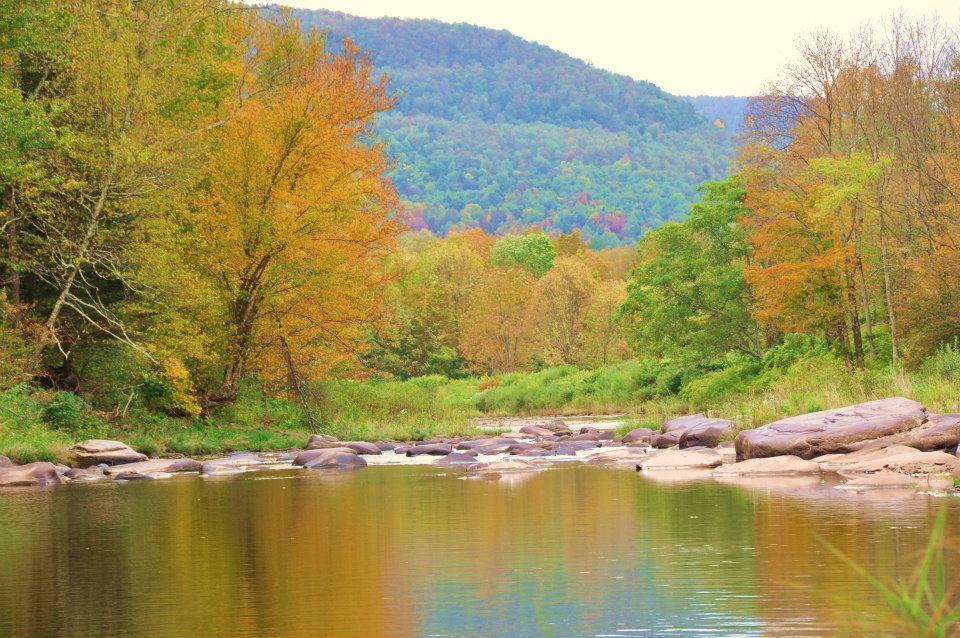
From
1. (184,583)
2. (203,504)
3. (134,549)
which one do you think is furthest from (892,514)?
(203,504)

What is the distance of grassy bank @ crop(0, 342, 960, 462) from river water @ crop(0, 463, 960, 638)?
23.3 ft

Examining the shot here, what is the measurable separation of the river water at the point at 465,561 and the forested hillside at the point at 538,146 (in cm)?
11248

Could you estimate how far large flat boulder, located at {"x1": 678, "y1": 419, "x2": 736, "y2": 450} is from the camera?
79.8 ft

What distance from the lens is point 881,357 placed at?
34.2 m

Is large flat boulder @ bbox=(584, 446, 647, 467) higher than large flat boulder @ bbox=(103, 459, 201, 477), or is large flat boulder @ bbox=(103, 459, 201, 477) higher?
large flat boulder @ bbox=(103, 459, 201, 477)

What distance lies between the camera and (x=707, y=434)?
24.6 m

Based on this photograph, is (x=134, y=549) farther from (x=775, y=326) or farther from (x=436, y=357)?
(x=436, y=357)

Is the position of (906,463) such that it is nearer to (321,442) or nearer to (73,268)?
(321,442)

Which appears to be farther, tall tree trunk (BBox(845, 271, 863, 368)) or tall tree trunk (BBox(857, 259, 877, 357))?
tall tree trunk (BBox(845, 271, 863, 368))

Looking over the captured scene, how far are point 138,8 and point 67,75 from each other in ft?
14.6

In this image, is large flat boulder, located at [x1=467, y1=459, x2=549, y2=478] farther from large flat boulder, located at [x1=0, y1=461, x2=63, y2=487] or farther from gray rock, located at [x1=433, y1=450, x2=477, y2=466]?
large flat boulder, located at [x1=0, y1=461, x2=63, y2=487]

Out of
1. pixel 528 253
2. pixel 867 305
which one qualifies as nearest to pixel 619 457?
pixel 867 305

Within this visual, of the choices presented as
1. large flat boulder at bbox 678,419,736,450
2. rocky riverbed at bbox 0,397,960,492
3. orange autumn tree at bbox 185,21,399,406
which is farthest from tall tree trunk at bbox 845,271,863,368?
orange autumn tree at bbox 185,21,399,406

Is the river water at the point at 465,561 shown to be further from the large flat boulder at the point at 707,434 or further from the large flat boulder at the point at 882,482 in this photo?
the large flat boulder at the point at 707,434
